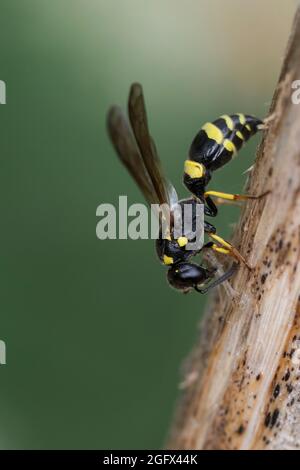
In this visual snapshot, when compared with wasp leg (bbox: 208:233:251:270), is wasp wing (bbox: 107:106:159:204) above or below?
above

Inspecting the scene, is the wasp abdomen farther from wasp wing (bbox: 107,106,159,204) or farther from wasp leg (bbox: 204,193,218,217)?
wasp wing (bbox: 107,106,159,204)

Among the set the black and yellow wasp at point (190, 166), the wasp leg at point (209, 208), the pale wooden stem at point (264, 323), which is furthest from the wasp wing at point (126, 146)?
the pale wooden stem at point (264, 323)

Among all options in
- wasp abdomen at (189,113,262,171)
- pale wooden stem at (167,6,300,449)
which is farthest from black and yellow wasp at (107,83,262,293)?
pale wooden stem at (167,6,300,449)

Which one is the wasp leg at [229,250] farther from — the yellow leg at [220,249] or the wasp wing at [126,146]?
the wasp wing at [126,146]

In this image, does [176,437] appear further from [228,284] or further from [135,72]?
[135,72]

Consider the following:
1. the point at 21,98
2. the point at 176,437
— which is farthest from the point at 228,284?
the point at 21,98

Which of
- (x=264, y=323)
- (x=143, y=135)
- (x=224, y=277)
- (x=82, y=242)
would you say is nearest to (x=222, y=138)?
(x=143, y=135)

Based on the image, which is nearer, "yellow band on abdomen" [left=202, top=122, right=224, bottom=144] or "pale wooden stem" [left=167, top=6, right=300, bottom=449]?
"pale wooden stem" [left=167, top=6, right=300, bottom=449]

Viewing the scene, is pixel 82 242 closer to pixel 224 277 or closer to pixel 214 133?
pixel 214 133
